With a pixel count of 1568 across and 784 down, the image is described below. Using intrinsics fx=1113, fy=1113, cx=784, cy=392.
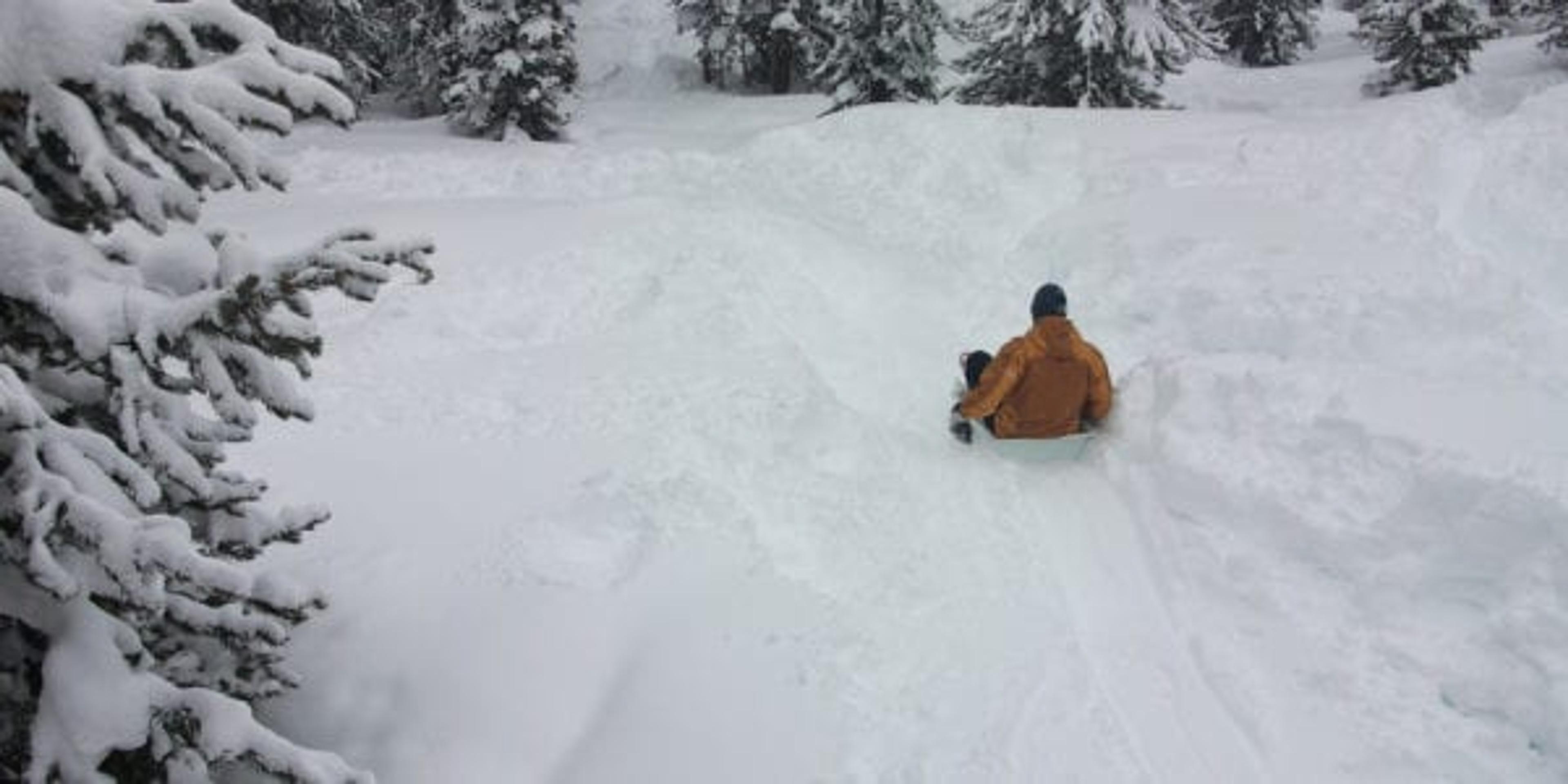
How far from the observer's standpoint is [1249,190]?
11.5 m

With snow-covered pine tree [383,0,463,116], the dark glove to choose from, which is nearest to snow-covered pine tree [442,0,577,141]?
snow-covered pine tree [383,0,463,116]

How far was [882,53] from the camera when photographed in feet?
67.3

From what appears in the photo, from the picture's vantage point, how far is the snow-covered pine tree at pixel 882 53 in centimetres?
2039

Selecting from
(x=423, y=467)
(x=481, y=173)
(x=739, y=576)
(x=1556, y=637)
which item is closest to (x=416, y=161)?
(x=481, y=173)

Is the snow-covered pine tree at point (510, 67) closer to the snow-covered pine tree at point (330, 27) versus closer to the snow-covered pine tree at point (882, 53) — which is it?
the snow-covered pine tree at point (330, 27)

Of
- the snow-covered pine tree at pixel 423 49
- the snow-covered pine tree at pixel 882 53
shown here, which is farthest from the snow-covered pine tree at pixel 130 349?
the snow-covered pine tree at pixel 423 49

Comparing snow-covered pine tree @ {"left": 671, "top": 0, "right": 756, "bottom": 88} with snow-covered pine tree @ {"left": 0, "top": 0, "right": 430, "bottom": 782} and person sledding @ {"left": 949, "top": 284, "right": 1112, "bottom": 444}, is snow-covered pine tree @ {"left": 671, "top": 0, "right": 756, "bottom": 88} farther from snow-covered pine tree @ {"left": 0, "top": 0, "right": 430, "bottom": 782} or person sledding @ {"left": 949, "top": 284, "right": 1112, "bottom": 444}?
snow-covered pine tree @ {"left": 0, "top": 0, "right": 430, "bottom": 782}

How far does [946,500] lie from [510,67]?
15806mm

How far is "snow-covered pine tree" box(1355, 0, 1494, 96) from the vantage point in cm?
2061

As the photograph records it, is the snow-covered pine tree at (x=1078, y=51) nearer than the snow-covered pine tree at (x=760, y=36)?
Yes

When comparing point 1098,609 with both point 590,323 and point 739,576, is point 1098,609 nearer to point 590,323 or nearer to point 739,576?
point 739,576

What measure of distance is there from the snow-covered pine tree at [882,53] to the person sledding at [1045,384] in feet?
44.6

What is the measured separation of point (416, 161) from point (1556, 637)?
46.7ft

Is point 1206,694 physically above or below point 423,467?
below
